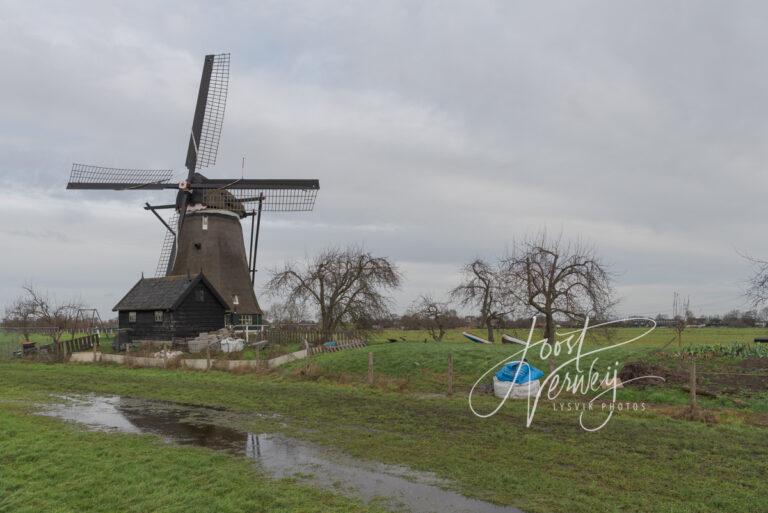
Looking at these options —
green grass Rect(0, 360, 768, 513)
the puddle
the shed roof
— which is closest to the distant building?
the shed roof

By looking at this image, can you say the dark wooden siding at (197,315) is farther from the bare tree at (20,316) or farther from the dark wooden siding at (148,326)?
the bare tree at (20,316)

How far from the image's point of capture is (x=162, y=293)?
3588 centimetres

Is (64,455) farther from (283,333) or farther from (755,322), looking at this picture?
(755,322)

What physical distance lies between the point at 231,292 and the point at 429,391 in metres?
23.3

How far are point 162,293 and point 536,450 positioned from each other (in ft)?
102

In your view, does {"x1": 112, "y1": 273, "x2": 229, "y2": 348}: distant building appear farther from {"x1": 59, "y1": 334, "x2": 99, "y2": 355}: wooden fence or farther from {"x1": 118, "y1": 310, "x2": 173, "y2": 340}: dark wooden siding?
{"x1": 59, "y1": 334, "x2": 99, "y2": 355}: wooden fence

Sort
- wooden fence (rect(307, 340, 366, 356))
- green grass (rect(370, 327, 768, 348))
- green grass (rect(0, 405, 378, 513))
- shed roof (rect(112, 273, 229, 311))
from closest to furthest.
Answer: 1. green grass (rect(0, 405, 378, 513))
2. wooden fence (rect(307, 340, 366, 356))
3. green grass (rect(370, 327, 768, 348))
4. shed roof (rect(112, 273, 229, 311))

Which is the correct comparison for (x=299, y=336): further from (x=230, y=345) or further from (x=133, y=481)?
(x=133, y=481)

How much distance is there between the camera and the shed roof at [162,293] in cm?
3459

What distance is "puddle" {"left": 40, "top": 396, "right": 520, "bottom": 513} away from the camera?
781cm

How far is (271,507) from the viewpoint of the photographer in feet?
24.4

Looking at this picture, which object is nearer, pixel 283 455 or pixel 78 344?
pixel 283 455

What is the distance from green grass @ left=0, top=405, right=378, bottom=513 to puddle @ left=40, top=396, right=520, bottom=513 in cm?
48

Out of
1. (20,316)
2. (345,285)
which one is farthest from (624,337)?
(20,316)
